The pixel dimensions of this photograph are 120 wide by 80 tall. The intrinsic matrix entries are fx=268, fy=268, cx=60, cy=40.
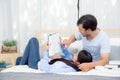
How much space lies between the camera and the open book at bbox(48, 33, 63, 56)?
2.40m

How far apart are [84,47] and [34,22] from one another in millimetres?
1308

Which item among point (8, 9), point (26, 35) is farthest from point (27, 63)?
point (8, 9)

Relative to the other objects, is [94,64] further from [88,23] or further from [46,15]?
[46,15]

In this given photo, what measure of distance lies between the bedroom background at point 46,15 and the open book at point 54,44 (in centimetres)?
119

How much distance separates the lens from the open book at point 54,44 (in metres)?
2.40

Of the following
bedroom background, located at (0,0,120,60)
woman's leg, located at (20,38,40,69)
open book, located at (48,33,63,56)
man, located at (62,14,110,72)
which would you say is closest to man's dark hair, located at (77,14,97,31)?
man, located at (62,14,110,72)

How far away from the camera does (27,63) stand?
271 centimetres

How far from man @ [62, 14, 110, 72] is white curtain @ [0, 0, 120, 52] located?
1026 millimetres

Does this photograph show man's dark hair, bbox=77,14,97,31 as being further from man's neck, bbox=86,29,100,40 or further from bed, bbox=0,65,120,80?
bed, bbox=0,65,120,80

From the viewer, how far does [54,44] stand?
2469mm

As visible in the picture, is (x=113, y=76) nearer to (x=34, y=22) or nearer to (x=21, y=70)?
(x=21, y=70)

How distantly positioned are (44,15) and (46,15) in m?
0.03

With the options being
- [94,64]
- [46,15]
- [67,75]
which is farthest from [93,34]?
[46,15]

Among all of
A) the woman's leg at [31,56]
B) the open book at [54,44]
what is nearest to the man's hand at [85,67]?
the open book at [54,44]
